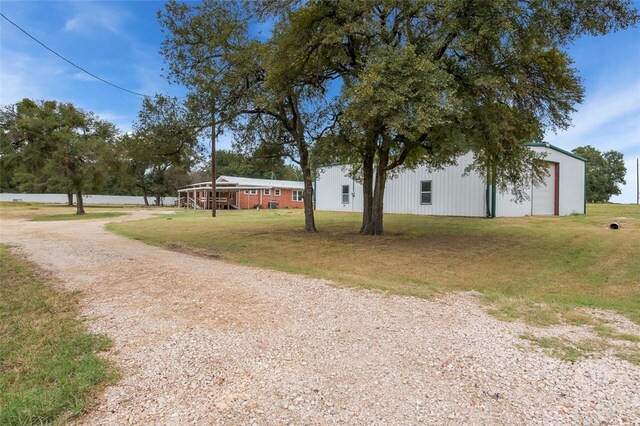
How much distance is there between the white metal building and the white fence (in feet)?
145

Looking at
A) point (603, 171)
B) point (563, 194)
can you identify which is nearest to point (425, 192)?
point (563, 194)

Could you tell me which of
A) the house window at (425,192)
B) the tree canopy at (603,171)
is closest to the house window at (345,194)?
the house window at (425,192)

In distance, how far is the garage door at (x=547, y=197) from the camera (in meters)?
20.5

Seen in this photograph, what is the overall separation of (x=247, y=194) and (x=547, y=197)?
89.7 feet

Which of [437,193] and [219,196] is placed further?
[219,196]

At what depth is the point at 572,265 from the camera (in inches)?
327

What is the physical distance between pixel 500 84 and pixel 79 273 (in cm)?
935

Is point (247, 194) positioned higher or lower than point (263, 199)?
higher

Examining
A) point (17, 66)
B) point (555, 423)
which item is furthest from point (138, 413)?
point (17, 66)

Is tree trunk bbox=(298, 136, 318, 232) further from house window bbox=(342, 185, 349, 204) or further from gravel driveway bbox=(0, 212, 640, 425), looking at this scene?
house window bbox=(342, 185, 349, 204)

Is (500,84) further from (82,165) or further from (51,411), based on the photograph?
(82,165)

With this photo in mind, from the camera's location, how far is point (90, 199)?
57.6 m

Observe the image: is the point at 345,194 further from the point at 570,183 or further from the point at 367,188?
the point at 570,183

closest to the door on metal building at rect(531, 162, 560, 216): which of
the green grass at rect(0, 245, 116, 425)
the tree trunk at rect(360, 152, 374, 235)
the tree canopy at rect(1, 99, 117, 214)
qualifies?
the tree trunk at rect(360, 152, 374, 235)
